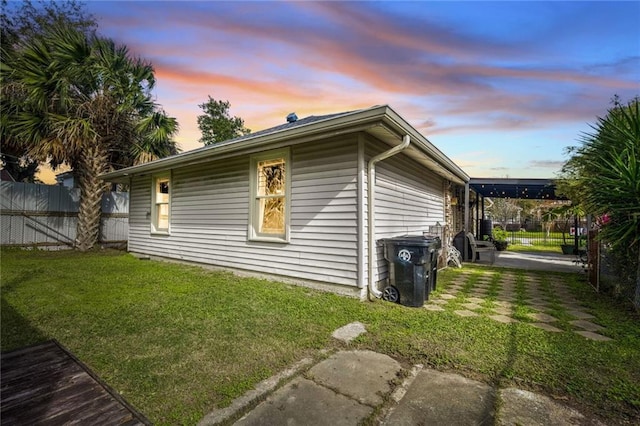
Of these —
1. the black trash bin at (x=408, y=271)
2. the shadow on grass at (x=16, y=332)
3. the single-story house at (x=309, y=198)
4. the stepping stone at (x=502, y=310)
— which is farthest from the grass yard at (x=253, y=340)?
the single-story house at (x=309, y=198)

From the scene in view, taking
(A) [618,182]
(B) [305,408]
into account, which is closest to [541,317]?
(A) [618,182]

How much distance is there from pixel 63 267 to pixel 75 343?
5365 mm

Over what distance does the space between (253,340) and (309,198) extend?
2627mm

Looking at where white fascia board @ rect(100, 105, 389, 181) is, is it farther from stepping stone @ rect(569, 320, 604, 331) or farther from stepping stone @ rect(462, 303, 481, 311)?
stepping stone @ rect(569, 320, 604, 331)

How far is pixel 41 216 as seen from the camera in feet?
34.8

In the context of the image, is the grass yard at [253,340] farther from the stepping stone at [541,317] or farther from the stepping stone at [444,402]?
the stepping stone at [541,317]

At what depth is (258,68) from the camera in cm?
737

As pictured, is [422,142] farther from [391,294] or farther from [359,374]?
[359,374]

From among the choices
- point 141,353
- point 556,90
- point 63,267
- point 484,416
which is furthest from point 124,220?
point 556,90

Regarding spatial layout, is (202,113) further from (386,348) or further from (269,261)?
(386,348)

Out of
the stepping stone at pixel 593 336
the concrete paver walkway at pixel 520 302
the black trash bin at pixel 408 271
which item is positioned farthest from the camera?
the black trash bin at pixel 408 271

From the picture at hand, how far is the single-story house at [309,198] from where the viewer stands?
14.7 ft

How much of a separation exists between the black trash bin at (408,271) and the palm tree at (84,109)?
9.31 meters

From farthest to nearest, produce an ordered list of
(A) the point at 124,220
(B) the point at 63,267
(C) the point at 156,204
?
(A) the point at 124,220 < (C) the point at 156,204 < (B) the point at 63,267
